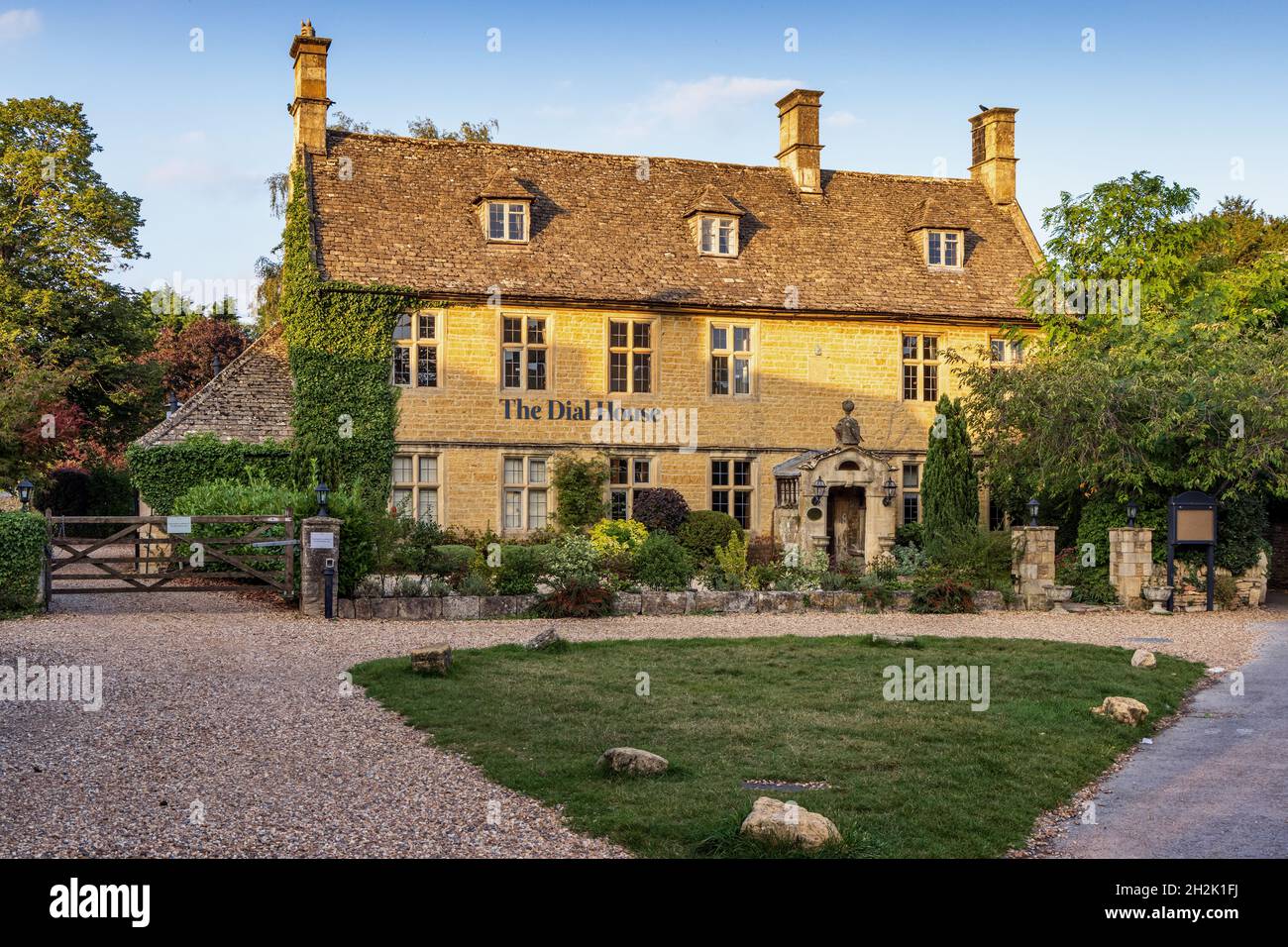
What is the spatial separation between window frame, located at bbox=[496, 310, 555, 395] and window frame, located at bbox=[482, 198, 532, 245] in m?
1.82

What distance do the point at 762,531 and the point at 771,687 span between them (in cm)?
1567

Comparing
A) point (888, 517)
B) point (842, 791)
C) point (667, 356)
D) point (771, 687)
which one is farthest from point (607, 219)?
point (842, 791)

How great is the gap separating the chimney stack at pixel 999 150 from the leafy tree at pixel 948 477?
339 inches

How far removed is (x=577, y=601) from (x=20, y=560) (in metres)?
7.68

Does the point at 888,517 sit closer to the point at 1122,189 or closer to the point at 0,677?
the point at 1122,189

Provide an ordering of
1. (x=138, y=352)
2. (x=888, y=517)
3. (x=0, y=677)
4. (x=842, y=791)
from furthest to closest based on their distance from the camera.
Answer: (x=138, y=352) < (x=888, y=517) < (x=0, y=677) < (x=842, y=791)

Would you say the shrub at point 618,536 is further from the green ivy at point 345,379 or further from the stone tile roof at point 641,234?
the stone tile roof at point 641,234

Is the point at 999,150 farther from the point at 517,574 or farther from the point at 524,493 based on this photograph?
the point at 517,574

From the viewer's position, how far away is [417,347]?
26.4 m

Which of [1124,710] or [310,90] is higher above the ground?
[310,90]

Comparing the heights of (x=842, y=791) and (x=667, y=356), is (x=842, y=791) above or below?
below

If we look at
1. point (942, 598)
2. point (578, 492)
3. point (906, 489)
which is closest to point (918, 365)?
point (906, 489)

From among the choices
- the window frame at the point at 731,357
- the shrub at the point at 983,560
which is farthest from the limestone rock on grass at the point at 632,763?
the window frame at the point at 731,357
